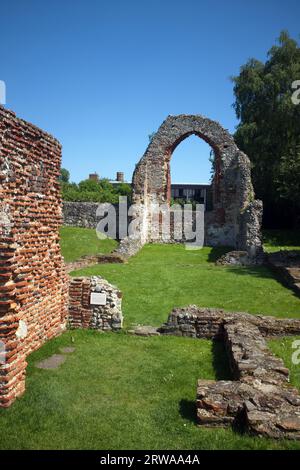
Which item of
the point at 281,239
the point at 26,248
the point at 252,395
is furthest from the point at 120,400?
the point at 281,239

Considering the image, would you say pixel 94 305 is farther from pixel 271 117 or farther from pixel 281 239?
pixel 271 117

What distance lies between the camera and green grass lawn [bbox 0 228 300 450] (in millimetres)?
4613

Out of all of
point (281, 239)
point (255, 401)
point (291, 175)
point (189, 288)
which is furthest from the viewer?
point (281, 239)

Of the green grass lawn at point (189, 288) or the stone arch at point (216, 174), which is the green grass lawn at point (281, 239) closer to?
the stone arch at point (216, 174)

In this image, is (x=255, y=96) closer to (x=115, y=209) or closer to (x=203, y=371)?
(x=115, y=209)

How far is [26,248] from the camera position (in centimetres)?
697

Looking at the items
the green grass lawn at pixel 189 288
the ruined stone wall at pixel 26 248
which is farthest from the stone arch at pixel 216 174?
the ruined stone wall at pixel 26 248

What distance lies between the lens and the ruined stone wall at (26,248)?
559cm

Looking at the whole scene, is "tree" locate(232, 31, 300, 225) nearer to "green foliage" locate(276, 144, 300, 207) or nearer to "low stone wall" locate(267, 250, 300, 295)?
"green foliage" locate(276, 144, 300, 207)

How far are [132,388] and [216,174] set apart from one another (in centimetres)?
1996

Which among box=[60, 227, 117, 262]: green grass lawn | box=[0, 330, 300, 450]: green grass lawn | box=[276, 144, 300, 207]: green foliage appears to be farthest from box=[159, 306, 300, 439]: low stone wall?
box=[276, 144, 300, 207]: green foliage

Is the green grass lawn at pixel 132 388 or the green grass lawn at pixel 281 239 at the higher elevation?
the green grass lawn at pixel 281 239

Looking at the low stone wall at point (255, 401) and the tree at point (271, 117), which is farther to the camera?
the tree at point (271, 117)

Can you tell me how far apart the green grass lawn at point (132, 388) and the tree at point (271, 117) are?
21.5m
